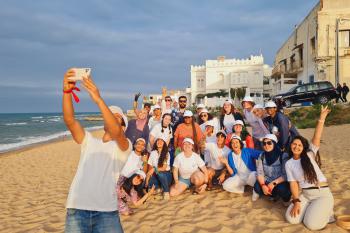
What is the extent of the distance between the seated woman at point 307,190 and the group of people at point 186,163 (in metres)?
0.01

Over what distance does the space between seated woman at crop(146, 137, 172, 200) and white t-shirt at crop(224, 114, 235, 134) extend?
1.53m

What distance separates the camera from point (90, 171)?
2.40 m

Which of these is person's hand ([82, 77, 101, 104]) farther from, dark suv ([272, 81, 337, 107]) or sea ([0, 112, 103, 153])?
sea ([0, 112, 103, 153])

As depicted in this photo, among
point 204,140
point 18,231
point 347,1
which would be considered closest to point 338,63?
point 347,1

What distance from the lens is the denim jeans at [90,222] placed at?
2340 millimetres

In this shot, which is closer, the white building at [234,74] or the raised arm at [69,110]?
the raised arm at [69,110]

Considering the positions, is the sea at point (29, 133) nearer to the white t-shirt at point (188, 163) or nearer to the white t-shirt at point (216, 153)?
the white t-shirt at point (188, 163)

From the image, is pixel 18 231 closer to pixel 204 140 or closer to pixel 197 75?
pixel 204 140

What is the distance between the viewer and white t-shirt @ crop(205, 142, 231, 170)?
6.04 metres

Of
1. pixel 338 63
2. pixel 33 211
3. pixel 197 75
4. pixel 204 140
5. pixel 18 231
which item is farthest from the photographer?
pixel 197 75

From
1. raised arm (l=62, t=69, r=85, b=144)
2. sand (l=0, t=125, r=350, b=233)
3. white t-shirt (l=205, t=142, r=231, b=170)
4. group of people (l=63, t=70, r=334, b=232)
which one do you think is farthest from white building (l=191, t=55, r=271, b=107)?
raised arm (l=62, t=69, r=85, b=144)

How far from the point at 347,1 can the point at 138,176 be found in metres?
24.3

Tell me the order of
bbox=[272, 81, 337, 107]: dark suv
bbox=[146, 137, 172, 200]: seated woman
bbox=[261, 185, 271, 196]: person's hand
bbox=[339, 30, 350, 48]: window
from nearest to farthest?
bbox=[261, 185, 271, 196]: person's hand → bbox=[146, 137, 172, 200]: seated woman → bbox=[272, 81, 337, 107]: dark suv → bbox=[339, 30, 350, 48]: window

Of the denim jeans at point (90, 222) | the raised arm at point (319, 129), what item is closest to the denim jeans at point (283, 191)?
the raised arm at point (319, 129)
